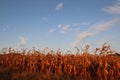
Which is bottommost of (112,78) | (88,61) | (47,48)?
(112,78)

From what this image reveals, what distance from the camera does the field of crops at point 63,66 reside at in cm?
929

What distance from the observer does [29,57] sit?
12.3m

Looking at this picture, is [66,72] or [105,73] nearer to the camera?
[105,73]

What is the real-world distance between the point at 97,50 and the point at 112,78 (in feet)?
5.63

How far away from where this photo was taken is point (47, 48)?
40.4ft

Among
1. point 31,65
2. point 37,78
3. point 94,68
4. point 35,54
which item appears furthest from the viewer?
point 35,54

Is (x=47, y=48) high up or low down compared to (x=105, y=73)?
up

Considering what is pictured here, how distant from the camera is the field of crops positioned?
9.29 meters

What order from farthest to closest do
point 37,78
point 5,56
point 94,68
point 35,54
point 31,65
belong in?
point 5,56 → point 35,54 → point 31,65 → point 94,68 → point 37,78

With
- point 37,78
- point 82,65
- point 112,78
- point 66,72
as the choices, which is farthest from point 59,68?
point 112,78

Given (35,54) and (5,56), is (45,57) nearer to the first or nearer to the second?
(35,54)

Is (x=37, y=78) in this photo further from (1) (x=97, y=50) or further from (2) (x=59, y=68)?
(1) (x=97, y=50)

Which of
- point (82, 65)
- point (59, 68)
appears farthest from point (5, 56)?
point (82, 65)

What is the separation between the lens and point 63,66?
10.9 meters
